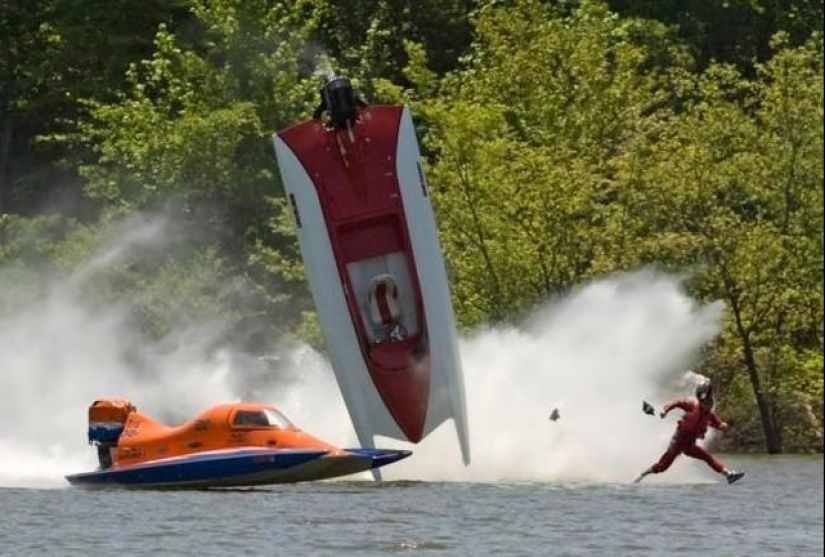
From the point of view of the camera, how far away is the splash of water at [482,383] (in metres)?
36.2

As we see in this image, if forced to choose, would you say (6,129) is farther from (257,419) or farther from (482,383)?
(257,419)

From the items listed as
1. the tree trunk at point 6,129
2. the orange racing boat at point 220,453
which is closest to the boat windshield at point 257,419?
the orange racing boat at point 220,453

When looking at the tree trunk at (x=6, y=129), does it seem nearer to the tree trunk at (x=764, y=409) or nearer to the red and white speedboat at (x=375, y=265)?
the tree trunk at (x=764, y=409)

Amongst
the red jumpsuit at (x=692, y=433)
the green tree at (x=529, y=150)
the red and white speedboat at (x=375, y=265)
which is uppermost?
the green tree at (x=529, y=150)

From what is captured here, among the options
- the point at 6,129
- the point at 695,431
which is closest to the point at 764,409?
the point at 695,431

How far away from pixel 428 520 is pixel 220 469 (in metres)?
5.51

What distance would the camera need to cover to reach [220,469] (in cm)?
3253

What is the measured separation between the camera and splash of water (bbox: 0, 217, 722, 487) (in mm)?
36156

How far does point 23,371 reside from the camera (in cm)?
4400

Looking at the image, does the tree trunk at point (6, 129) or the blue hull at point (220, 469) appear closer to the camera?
the blue hull at point (220, 469)

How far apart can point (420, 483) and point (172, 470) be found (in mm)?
3317

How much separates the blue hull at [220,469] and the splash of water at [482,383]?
265cm

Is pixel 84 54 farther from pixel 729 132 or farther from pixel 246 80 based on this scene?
pixel 729 132

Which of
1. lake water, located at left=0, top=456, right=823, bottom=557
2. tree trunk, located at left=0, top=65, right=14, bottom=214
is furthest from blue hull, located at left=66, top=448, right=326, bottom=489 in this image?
tree trunk, located at left=0, top=65, right=14, bottom=214
